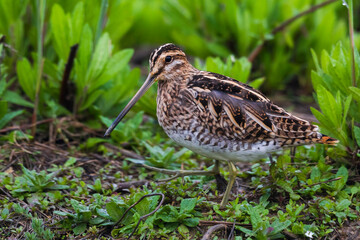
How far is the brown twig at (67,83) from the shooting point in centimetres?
482

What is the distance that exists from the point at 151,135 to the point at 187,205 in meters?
1.74

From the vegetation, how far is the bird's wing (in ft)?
0.84

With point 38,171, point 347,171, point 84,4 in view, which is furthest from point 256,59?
point 38,171

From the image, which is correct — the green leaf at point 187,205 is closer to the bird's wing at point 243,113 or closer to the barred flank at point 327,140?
the bird's wing at point 243,113

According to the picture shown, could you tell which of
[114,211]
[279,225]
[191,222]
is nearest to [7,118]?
[114,211]

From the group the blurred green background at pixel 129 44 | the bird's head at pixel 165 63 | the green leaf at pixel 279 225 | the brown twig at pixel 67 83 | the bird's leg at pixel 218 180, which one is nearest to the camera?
the green leaf at pixel 279 225

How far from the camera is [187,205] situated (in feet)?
11.9

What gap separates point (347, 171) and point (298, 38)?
3156mm

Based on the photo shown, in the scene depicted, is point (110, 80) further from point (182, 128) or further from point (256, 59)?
point (256, 59)

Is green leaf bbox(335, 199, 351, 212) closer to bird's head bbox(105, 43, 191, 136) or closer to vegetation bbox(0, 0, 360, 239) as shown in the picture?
vegetation bbox(0, 0, 360, 239)

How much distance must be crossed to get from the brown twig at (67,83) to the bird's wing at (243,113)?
148cm

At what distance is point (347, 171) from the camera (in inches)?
156

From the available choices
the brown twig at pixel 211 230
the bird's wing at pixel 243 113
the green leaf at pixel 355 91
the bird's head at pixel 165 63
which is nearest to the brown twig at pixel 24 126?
the bird's head at pixel 165 63

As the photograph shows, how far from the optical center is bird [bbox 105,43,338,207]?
369 cm
